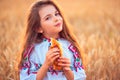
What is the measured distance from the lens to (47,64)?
4262mm

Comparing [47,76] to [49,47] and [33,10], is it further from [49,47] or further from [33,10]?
[33,10]

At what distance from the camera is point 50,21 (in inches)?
→ 175

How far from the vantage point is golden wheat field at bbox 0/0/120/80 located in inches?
206

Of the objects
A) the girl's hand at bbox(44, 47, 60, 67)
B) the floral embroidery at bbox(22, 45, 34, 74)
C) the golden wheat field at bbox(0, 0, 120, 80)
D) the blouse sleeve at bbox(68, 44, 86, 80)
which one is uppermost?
the girl's hand at bbox(44, 47, 60, 67)

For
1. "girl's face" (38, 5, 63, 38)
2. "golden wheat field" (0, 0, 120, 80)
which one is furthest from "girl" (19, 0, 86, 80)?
"golden wheat field" (0, 0, 120, 80)

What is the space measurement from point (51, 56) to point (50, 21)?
14.1 inches

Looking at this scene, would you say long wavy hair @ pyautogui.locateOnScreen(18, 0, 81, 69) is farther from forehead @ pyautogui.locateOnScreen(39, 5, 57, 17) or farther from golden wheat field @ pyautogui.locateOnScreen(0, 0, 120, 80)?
golden wheat field @ pyautogui.locateOnScreen(0, 0, 120, 80)

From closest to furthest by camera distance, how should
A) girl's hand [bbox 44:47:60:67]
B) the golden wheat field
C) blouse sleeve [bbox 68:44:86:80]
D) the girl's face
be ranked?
1. girl's hand [bbox 44:47:60:67]
2. the girl's face
3. blouse sleeve [bbox 68:44:86:80]
4. the golden wheat field

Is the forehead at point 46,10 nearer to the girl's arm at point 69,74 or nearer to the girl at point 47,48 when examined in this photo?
the girl at point 47,48

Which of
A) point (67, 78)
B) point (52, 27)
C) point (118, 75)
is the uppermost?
point (52, 27)

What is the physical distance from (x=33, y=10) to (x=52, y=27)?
11.6 inches

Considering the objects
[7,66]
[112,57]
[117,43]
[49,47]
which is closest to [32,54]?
[49,47]

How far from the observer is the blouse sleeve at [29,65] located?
4.42 meters

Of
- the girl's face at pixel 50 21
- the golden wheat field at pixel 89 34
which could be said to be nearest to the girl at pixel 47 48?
the girl's face at pixel 50 21
